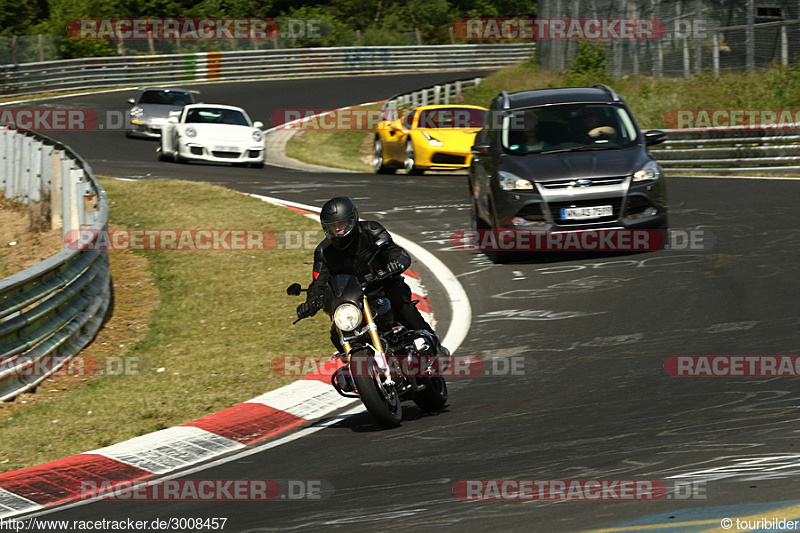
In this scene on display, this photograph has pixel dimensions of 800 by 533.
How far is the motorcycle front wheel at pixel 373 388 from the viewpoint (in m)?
6.70

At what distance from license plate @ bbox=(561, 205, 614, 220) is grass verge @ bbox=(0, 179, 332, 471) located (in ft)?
9.86

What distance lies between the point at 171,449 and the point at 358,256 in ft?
5.59

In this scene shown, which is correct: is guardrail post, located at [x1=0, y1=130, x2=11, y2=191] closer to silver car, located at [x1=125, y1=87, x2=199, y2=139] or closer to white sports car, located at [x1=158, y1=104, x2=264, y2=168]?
white sports car, located at [x1=158, y1=104, x2=264, y2=168]

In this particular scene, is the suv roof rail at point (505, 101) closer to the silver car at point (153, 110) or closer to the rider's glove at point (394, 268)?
the rider's glove at point (394, 268)

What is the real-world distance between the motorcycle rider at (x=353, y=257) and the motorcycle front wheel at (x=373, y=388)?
1.26 feet

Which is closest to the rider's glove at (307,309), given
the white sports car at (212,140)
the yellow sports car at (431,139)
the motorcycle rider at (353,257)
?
the motorcycle rider at (353,257)

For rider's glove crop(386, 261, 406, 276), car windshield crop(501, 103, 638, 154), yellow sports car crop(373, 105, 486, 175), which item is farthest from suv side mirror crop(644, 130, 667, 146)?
yellow sports car crop(373, 105, 486, 175)

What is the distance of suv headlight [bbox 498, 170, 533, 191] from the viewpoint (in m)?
12.6

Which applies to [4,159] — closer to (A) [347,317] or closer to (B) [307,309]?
(B) [307,309]

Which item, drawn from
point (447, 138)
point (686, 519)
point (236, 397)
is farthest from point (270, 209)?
point (686, 519)

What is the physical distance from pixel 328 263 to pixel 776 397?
9.48ft

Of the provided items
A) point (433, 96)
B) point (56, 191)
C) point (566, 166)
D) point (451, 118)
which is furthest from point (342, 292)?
point (433, 96)

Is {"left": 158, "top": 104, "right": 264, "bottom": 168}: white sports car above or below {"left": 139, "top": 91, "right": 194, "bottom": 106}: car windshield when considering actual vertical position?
below

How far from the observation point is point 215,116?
25219mm
